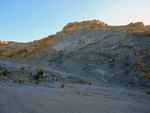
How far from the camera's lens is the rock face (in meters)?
14.6

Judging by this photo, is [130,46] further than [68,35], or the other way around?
[68,35]

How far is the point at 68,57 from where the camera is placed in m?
18.1

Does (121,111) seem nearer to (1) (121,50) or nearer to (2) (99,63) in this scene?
(2) (99,63)

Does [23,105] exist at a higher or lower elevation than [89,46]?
lower

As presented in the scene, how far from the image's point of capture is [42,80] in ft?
30.7

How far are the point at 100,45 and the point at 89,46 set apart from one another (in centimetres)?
188

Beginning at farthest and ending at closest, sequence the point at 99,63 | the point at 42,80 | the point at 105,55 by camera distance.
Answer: the point at 105,55 → the point at 99,63 → the point at 42,80

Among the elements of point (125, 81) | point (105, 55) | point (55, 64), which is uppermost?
point (105, 55)

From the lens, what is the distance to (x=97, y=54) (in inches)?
714

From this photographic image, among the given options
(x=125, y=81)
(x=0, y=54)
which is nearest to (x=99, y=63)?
(x=125, y=81)

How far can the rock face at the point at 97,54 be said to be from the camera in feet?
47.8

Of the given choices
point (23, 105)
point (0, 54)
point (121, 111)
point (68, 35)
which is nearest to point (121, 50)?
point (68, 35)

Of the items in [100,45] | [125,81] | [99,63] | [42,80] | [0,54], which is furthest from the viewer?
[0,54]

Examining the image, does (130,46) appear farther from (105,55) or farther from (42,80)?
(42,80)
